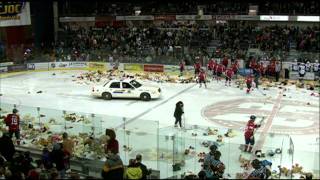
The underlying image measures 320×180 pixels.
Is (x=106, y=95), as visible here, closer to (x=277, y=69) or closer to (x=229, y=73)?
(x=229, y=73)

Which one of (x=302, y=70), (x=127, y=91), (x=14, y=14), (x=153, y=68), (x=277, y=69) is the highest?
(x=14, y=14)

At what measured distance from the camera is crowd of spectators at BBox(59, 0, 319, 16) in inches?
1483

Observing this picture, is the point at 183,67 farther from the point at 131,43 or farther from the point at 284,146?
the point at 284,146

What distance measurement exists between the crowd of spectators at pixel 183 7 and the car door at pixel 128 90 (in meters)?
17.6

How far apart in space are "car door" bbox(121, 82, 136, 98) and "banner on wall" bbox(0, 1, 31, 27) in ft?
61.2

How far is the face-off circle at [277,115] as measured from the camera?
1881 centimetres

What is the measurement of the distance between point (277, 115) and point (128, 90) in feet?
23.6

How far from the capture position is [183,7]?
41969 millimetres

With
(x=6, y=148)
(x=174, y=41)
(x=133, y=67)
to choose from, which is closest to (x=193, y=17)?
(x=174, y=41)

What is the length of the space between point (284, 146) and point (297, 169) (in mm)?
719

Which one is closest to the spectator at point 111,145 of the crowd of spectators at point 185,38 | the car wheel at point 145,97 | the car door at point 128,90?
the car wheel at point 145,97

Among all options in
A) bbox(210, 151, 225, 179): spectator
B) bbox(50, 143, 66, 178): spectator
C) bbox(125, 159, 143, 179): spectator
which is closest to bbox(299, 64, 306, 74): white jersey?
bbox(210, 151, 225, 179): spectator

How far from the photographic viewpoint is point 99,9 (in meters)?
45.6

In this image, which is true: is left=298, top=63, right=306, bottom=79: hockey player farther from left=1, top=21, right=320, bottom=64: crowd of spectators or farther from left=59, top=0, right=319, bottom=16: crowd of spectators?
left=59, top=0, right=319, bottom=16: crowd of spectators
